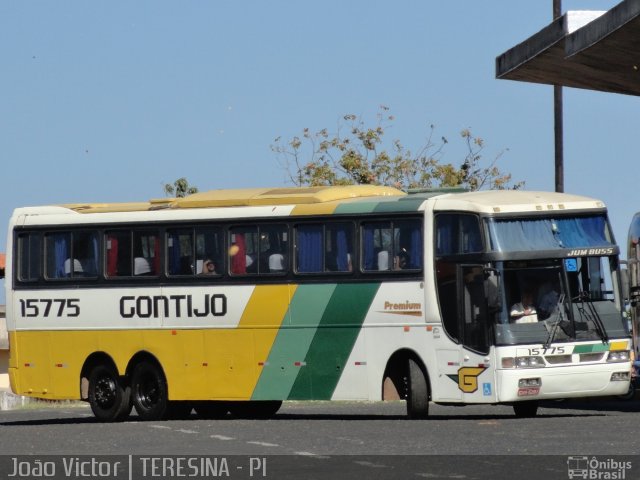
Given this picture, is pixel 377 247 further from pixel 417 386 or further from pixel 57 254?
pixel 57 254

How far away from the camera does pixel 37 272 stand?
2739 centimetres

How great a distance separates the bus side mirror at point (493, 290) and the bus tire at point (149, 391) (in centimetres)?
589

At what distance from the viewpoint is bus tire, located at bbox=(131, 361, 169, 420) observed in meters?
26.5

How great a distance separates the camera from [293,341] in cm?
2511

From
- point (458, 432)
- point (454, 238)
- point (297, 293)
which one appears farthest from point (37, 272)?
point (458, 432)

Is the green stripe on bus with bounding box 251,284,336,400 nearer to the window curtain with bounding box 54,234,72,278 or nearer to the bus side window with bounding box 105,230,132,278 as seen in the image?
the bus side window with bounding box 105,230,132,278

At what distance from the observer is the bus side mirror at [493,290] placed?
23.1 metres

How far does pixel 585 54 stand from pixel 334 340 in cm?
974

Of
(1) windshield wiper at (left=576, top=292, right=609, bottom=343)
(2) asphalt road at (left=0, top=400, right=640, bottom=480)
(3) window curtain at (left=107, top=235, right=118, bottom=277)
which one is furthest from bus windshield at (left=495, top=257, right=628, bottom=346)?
(3) window curtain at (left=107, top=235, right=118, bottom=277)

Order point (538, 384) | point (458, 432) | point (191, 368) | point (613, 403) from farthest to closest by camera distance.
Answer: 1. point (613, 403)
2. point (191, 368)
3. point (538, 384)
4. point (458, 432)

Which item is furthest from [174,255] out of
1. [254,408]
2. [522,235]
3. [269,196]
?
[522,235]

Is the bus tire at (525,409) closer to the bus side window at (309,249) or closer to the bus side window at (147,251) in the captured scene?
the bus side window at (309,249)

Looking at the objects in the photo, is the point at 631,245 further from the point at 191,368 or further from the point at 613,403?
the point at 191,368

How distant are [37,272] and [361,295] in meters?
5.90
